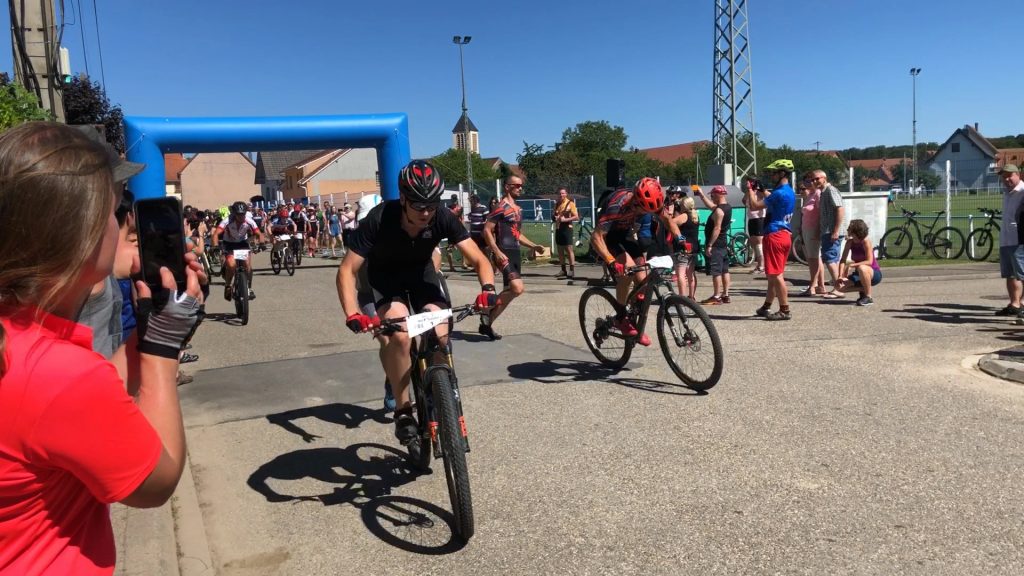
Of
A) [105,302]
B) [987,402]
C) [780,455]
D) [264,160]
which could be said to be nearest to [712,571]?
[780,455]

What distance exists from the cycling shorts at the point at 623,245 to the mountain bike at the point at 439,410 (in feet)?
9.64

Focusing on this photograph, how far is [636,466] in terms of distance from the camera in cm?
463

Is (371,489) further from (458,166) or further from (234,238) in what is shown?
(458,166)

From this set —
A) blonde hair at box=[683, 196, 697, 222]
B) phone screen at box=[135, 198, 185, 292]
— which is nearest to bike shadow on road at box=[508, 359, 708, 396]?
phone screen at box=[135, 198, 185, 292]

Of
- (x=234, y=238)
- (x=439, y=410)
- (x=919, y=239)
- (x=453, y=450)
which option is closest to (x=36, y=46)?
(x=234, y=238)

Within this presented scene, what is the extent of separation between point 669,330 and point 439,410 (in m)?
3.06

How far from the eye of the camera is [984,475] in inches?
168

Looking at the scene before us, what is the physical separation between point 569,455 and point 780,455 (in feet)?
4.29

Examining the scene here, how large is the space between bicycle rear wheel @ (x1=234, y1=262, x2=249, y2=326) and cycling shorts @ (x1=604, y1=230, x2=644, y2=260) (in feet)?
20.2

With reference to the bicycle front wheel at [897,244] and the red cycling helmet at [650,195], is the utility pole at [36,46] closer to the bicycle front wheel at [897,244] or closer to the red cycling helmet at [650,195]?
the red cycling helmet at [650,195]

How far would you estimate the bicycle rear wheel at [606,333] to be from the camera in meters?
6.99

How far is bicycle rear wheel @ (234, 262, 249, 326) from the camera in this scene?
11176 mm

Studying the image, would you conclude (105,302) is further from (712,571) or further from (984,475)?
(984,475)

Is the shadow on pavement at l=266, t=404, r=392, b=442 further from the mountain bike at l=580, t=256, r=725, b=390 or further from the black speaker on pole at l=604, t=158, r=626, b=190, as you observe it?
the black speaker on pole at l=604, t=158, r=626, b=190
